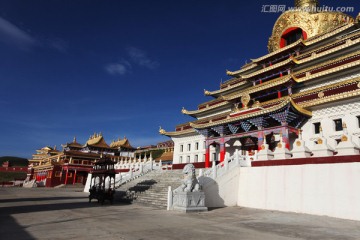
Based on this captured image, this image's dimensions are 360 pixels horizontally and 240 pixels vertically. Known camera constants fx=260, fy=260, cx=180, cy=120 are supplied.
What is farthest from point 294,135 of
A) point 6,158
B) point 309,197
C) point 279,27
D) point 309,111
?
point 6,158

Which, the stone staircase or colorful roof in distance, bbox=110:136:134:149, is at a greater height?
colorful roof in distance, bbox=110:136:134:149

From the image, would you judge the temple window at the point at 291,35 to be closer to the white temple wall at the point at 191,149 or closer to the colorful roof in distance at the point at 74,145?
the white temple wall at the point at 191,149

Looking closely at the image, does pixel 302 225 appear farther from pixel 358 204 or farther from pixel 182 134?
pixel 182 134

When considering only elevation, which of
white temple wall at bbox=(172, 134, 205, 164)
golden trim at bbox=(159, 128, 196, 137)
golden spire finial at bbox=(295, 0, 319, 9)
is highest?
golden spire finial at bbox=(295, 0, 319, 9)

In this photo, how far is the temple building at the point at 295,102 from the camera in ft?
60.9

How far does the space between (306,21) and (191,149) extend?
67.7ft

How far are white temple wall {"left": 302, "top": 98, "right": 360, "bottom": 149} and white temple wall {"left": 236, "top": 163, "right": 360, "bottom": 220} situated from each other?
21.2 feet

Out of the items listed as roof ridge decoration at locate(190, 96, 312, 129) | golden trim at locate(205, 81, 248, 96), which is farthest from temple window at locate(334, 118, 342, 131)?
golden trim at locate(205, 81, 248, 96)

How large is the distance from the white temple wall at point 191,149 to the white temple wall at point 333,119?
1301 cm

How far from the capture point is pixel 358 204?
37.8 feet

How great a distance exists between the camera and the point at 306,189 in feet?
44.4

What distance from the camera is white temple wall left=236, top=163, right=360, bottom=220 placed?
39.2 ft

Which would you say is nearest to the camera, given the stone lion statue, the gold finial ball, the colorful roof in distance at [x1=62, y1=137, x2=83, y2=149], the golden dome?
the stone lion statue

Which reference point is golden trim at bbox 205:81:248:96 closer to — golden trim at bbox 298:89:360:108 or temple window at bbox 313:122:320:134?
golden trim at bbox 298:89:360:108
